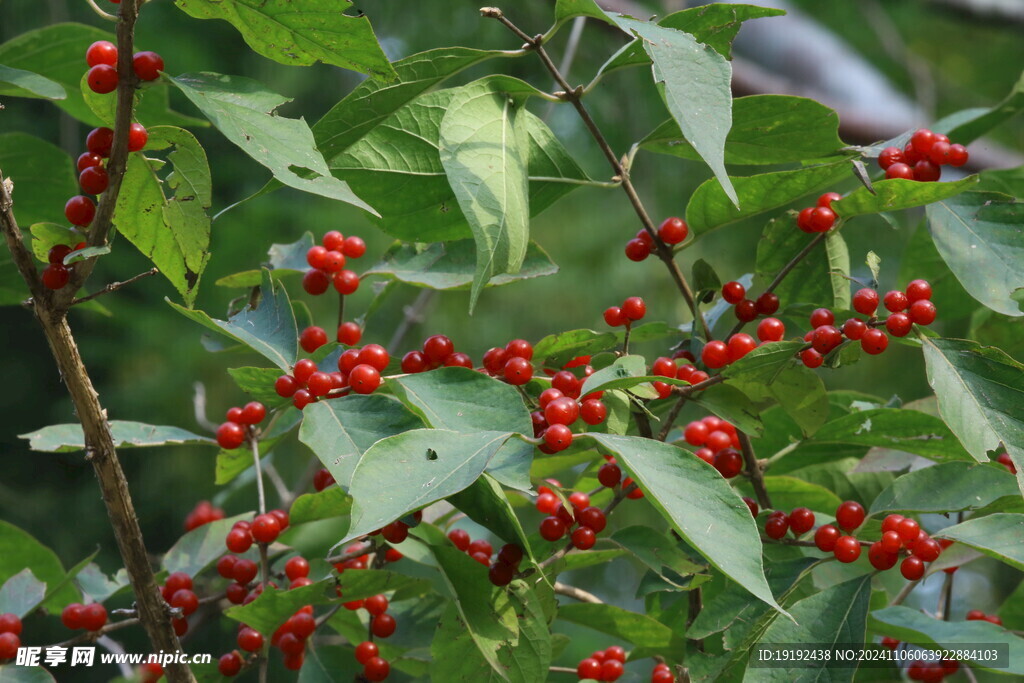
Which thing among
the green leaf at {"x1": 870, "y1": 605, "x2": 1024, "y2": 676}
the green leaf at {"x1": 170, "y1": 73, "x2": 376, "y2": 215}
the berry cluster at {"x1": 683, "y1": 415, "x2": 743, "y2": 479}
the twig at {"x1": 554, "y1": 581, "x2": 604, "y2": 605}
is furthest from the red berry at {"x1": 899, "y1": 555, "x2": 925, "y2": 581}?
the green leaf at {"x1": 170, "y1": 73, "x2": 376, "y2": 215}

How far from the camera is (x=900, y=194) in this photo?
643 mm

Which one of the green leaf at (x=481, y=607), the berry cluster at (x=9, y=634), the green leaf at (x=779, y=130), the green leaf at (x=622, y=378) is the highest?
the green leaf at (x=779, y=130)

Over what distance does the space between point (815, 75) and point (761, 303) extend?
1.71 m

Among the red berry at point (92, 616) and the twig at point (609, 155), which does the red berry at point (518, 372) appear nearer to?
the twig at point (609, 155)

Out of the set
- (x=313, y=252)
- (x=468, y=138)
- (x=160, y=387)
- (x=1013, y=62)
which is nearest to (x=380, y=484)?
(x=468, y=138)

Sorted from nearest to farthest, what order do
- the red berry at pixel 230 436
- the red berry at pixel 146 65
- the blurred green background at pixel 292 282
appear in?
the red berry at pixel 146 65
the red berry at pixel 230 436
the blurred green background at pixel 292 282

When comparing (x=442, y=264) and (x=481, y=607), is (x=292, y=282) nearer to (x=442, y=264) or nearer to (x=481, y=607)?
(x=442, y=264)

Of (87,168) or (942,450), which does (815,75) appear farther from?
(87,168)

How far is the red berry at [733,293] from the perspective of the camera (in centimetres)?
77

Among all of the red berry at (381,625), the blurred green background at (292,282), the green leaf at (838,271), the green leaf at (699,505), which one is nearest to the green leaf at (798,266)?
the green leaf at (838,271)

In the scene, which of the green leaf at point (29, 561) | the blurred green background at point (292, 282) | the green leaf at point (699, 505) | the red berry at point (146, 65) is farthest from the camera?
the blurred green background at point (292, 282)

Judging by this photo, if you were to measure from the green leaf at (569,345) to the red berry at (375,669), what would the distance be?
0.91 ft

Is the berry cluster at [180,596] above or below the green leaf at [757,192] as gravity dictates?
below

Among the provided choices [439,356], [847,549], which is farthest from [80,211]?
[847,549]
